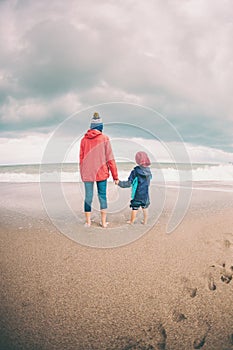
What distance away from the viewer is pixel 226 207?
6.75 meters

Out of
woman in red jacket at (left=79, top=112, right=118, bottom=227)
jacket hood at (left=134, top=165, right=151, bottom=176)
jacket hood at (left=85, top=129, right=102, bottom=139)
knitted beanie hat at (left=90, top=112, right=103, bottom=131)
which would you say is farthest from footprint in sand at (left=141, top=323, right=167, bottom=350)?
knitted beanie hat at (left=90, top=112, right=103, bottom=131)

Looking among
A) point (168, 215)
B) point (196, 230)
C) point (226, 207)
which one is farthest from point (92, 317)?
point (226, 207)

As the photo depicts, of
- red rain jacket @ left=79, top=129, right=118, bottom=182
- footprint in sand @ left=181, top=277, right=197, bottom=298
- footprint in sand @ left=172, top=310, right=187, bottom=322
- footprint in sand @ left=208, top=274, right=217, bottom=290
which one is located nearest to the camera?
footprint in sand @ left=172, top=310, right=187, bottom=322

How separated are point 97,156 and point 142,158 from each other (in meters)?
0.88

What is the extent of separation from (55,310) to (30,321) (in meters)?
0.22

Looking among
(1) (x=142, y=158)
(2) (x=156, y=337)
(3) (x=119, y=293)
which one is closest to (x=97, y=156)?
(1) (x=142, y=158)

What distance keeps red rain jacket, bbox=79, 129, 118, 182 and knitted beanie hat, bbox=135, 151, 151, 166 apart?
50 cm

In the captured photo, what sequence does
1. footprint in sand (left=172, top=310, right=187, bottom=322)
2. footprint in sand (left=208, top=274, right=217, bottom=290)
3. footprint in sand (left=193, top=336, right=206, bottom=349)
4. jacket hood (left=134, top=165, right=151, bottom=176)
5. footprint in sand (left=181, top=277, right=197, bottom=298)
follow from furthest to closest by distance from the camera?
jacket hood (left=134, top=165, right=151, bottom=176) < footprint in sand (left=208, top=274, right=217, bottom=290) < footprint in sand (left=181, top=277, right=197, bottom=298) < footprint in sand (left=172, top=310, right=187, bottom=322) < footprint in sand (left=193, top=336, right=206, bottom=349)

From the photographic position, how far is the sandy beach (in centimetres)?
188

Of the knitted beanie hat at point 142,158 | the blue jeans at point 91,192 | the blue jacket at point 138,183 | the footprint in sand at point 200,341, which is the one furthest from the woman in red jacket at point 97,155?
the footprint in sand at point 200,341

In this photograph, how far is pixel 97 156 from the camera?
496 centimetres

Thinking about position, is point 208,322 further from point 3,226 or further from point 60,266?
point 3,226

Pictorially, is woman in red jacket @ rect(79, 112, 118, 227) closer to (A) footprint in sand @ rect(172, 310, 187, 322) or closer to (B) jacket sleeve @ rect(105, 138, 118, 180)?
(B) jacket sleeve @ rect(105, 138, 118, 180)

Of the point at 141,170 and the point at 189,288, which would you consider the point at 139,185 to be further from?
the point at 189,288
